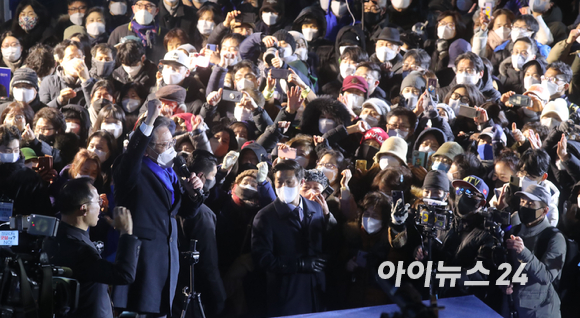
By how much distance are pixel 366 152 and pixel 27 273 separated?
131 inches

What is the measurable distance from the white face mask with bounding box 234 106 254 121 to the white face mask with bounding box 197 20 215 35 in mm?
1888

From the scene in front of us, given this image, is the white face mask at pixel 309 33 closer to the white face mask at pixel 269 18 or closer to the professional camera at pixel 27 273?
the white face mask at pixel 269 18

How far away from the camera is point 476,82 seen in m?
6.71

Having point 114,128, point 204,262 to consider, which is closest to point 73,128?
point 114,128

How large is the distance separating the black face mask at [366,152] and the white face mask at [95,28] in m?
3.60

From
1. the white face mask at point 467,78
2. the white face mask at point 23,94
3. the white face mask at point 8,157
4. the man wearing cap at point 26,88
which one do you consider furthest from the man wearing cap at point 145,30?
the white face mask at point 467,78

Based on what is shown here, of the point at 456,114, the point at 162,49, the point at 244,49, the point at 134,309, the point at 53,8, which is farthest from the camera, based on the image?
the point at 53,8

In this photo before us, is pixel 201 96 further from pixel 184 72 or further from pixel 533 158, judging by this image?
pixel 533 158

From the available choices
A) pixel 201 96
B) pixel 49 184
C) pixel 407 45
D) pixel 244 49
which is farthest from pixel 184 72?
pixel 407 45

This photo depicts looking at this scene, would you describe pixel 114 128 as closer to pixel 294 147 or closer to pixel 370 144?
pixel 294 147

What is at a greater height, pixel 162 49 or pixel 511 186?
pixel 162 49

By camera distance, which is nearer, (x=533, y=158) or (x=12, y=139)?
(x=12, y=139)

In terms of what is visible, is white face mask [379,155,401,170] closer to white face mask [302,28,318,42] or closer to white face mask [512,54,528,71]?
white face mask [512,54,528,71]

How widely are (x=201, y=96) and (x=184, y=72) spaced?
28 centimetres
